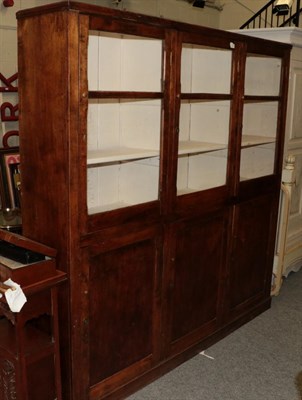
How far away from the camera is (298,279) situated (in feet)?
13.5

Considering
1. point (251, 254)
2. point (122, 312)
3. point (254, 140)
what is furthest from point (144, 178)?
point (251, 254)

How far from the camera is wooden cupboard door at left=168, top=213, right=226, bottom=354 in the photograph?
2.60 meters

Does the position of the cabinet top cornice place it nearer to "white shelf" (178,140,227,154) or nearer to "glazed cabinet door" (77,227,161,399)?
"white shelf" (178,140,227,154)

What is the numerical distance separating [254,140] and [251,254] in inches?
30.9

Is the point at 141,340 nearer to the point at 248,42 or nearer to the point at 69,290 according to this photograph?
the point at 69,290

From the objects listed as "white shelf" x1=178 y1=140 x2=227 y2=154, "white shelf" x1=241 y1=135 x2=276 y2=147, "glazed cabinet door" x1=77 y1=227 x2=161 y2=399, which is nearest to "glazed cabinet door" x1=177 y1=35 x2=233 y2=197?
"white shelf" x1=178 y1=140 x2=227 y2=154

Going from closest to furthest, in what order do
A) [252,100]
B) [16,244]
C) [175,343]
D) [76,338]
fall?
[16,244] < [76,338] < [175,343] < [252,100]

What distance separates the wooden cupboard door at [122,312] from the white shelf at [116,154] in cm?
37

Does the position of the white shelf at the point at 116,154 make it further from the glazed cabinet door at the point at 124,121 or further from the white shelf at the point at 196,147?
the white shelf at the point at 196,147

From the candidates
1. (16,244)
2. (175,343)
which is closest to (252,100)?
(175,343)

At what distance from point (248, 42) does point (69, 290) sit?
1.77m

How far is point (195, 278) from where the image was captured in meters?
2.75

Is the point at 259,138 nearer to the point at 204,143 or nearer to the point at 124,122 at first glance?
the point at 204,143

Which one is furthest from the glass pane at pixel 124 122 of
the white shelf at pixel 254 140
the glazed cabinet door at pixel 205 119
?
the white shelf at pixel 254 140
